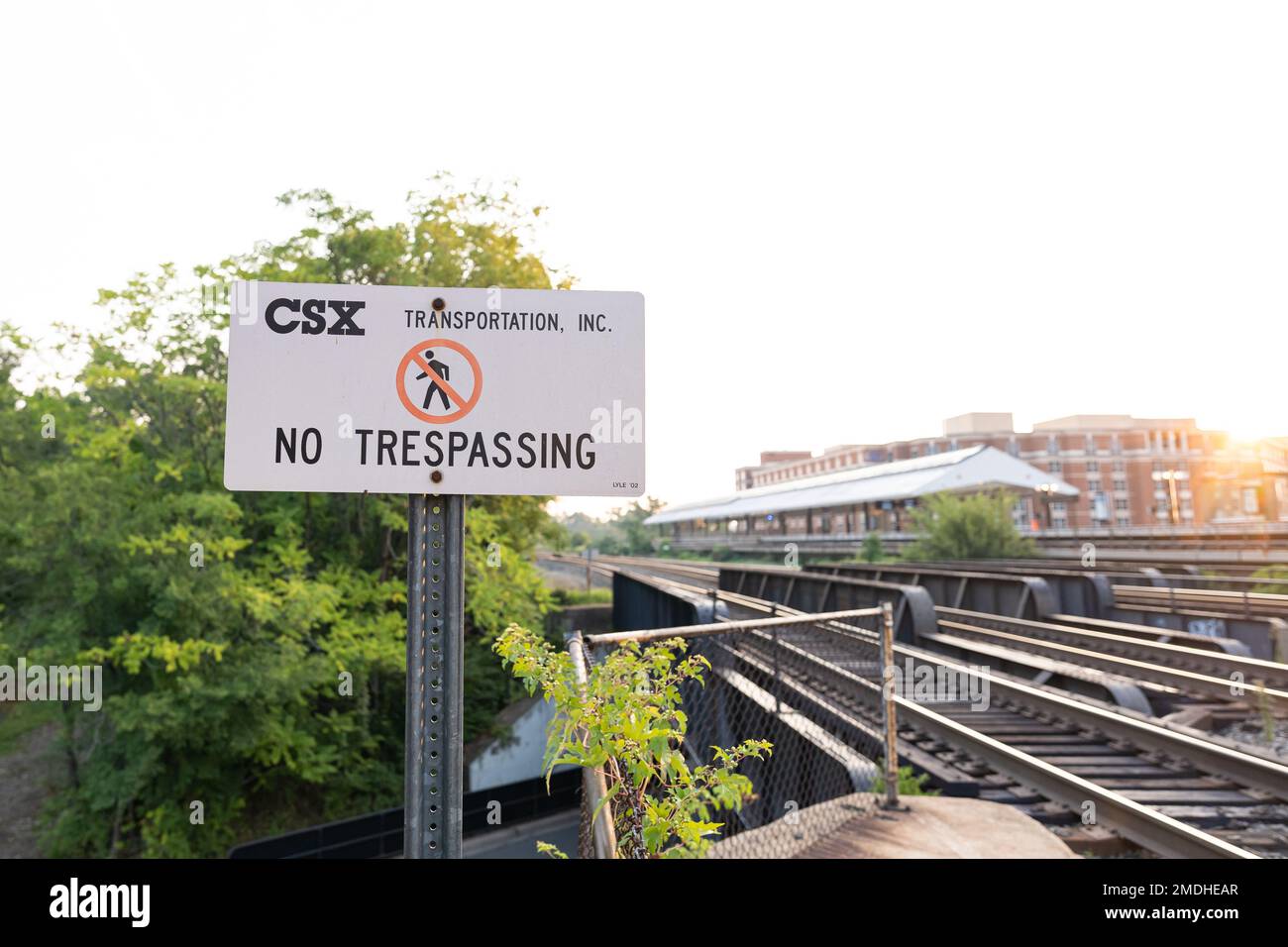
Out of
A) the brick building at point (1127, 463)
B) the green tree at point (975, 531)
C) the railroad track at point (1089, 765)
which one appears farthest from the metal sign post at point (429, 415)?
the brick building at point (1127, 463)

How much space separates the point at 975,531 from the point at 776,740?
73.4 feet

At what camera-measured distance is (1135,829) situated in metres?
5.17

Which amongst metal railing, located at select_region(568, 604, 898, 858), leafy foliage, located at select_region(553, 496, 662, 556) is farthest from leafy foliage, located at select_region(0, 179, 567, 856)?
leafy foliage, located at select_region(553, 496, 662, 556)

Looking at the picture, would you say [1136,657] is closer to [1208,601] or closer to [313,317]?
[1208,601]

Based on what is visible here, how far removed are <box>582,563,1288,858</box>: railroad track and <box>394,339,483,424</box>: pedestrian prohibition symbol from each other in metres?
4.92

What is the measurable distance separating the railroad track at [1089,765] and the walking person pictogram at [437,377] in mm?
4933

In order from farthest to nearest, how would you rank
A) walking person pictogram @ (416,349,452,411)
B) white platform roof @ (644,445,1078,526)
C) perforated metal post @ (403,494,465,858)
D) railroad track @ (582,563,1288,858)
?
1. white platform roof @ (644,445,1078,526)
2. railroad track @ (582,563,1288,858)
3. walking person pictogram @ (416,349,452,411)
4. perforated metal post @ (403,494,465,858)

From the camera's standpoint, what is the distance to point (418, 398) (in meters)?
1.85

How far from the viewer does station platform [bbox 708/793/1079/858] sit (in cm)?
430

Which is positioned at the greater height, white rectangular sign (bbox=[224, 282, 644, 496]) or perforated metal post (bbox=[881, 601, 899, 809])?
white rectangular sign (bbox=[224, 282, 644, 496])

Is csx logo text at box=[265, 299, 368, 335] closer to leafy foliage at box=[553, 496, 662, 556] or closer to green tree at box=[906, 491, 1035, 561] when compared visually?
green tree at box=[906, 491, 1035, 561]

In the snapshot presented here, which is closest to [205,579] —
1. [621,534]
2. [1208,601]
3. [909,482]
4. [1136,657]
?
[1136,657]

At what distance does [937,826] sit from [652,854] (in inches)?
130
